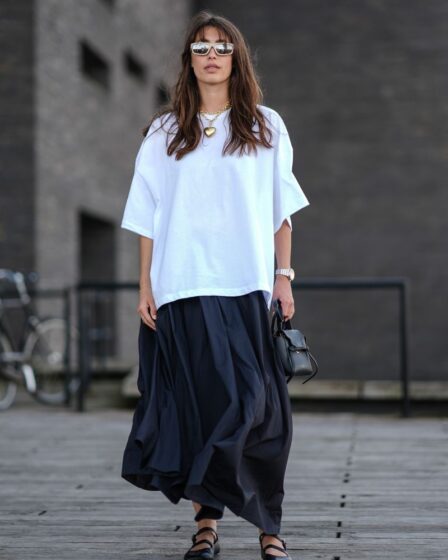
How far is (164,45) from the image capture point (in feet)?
47.5

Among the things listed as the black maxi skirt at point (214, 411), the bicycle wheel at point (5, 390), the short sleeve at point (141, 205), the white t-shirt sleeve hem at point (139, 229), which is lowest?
the bicycle wheel at point (5, 390)

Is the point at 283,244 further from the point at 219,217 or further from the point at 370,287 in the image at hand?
the point at 370,287

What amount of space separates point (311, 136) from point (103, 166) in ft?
11.5

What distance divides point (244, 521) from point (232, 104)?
142 cm

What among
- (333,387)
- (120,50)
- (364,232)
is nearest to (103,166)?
(120,50)

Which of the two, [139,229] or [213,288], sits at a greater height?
[139,229]

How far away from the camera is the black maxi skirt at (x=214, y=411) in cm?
277

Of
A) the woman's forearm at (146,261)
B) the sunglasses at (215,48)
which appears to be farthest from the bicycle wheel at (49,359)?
the sunglasses at (215,48)

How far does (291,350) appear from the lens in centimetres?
288

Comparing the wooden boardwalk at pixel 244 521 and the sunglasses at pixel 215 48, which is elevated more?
the sunglasses at pixel 215 48

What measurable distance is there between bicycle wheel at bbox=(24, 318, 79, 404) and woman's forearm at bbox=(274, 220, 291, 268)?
4818 millimetres

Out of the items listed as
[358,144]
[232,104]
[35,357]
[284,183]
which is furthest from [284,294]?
[358,144]

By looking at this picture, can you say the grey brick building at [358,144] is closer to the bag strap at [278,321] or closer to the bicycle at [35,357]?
the bicycle at [35,357]

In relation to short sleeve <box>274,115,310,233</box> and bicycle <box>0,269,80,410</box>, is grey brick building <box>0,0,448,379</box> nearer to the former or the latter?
bicycle <box>0,269,80,410</box>
